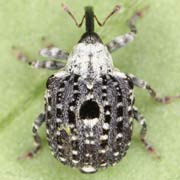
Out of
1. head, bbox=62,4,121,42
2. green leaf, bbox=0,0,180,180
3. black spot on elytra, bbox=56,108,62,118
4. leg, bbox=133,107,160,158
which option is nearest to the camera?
black spot on elytra, bbox=56,108,62,118

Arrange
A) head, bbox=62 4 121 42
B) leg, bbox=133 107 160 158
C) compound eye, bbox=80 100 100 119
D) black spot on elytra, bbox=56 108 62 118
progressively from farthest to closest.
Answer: leg, bbox=133 107 160 158 < head, bbox=62 4 121 42 < black spot on elytra, bbox=56 108 62 118 < compound eye, bbox=80 100 100 119

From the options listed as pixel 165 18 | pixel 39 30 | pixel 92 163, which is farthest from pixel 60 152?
pixel 165 18

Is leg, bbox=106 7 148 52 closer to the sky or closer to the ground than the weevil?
closer to the sky

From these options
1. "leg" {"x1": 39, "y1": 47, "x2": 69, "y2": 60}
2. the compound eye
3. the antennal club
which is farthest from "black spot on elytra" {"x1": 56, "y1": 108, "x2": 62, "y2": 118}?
the antennal club

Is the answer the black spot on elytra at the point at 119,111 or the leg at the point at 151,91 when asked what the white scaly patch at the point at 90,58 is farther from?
the black spot on elytra at the point at 119,111

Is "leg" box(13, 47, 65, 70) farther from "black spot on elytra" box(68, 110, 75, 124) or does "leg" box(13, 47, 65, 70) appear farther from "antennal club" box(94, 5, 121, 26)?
"black spot on elytra" box(68, 110, 75, 124)

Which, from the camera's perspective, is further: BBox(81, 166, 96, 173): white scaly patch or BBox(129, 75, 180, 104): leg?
BBox(129, 75, 180, 104): leg

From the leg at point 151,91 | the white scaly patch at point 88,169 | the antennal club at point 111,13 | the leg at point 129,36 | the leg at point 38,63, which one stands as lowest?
the white scaly patch at point 88,169

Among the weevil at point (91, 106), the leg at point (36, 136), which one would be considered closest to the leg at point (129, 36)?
the weevil at point (91, 106)
